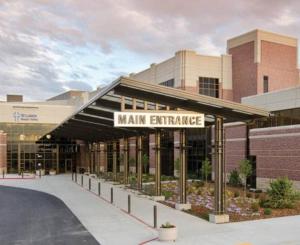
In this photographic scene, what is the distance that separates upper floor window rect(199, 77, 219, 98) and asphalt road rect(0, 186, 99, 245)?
2953 cm

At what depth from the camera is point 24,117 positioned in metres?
69.1

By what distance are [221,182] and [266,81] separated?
36.7 meters

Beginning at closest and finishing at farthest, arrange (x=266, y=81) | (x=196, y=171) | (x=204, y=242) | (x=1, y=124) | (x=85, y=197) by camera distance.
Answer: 1. (x=204, y=242)
2. (x=85, y=197)
3. (x=196, y=171)
4. (x=266, y=81)
5. (x=1, y=124)

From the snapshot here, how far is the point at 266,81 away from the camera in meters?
53.0

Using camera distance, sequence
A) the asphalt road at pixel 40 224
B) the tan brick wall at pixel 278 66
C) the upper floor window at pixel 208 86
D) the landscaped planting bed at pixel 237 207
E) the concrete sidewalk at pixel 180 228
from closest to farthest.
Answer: the concrete sidewalk at pixel 180 228 < the asphalt road at pixel 40 224 < the landscaped planting bed at pixel 237 207 < the tan brick wall at pixel 278 66 < the upper floor window at pixel 208 86

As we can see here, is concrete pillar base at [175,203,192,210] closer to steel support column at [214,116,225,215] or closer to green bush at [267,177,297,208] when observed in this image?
steel support column at [214,116,225,215]

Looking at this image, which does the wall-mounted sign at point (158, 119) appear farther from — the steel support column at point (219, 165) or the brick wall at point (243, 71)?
the brick wall at point (243, 71)

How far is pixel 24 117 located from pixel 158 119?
181 ft

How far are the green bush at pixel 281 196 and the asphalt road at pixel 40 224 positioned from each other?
34.1ft

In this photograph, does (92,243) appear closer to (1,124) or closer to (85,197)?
(85,197)

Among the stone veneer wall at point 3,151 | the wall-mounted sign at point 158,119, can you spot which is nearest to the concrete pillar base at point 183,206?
the wall-mounted sign at point 158,119

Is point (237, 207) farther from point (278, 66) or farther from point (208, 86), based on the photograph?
point (278, 66)

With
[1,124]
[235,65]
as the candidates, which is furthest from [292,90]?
[1,124]

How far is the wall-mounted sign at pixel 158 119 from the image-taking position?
17469 mm
